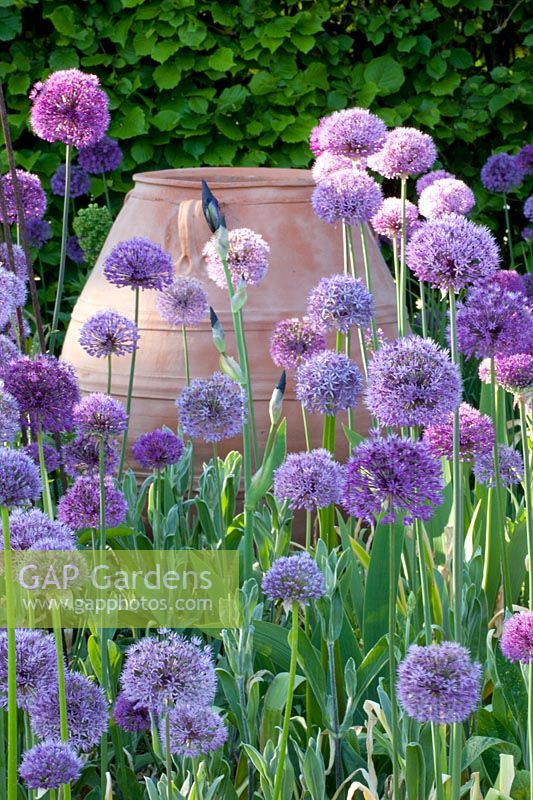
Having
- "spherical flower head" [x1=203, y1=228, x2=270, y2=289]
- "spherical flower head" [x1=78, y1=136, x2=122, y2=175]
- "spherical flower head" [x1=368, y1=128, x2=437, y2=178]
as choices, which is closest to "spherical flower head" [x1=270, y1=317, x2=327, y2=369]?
"spherical flower head" [x1=203, y1=228, x2=270, y2=289]

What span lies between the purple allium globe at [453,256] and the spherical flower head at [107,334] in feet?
2.52

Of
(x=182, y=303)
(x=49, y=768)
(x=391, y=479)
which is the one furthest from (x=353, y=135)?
(x=49, y=768)

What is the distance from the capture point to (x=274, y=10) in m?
4.99

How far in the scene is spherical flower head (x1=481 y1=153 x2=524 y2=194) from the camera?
4.39 meters

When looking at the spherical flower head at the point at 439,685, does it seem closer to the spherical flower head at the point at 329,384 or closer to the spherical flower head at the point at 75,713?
the spherical flower head at the point at 75,713

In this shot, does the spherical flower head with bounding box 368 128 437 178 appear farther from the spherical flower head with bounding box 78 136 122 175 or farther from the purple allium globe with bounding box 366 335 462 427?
the spherical flower head with bounding box 78 136 122 175

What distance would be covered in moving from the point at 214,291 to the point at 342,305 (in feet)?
3.96

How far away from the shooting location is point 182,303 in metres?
2.52

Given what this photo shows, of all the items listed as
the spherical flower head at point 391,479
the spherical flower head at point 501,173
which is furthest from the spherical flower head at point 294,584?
the spherical flower head at point 501,173

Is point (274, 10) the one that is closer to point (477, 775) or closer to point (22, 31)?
point (22, 31)

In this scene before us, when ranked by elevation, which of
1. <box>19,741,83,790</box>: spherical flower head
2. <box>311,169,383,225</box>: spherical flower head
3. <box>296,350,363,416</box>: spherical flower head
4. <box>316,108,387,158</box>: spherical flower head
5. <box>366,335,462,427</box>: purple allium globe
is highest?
<box>316,108,387,158</box>: spherical flower head

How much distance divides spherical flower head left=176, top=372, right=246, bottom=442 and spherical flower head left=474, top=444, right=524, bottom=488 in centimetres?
44

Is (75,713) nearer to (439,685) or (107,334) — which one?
(439,685)

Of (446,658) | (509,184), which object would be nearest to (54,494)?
(446,658)
